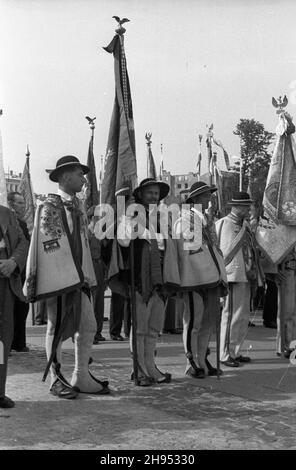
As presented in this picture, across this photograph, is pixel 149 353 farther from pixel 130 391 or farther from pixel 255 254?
pixel 255 254

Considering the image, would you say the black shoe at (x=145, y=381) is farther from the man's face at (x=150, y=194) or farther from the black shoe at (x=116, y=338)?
the black shoe at (x=116, y=338)

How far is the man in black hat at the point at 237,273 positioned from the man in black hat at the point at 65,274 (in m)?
2.16

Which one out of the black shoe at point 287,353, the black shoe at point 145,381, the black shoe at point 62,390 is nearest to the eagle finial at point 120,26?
the black shoe at point 145,381

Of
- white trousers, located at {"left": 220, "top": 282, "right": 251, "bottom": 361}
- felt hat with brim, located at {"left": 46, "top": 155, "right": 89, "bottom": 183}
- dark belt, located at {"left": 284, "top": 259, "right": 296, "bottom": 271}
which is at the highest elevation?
felt hat with brim, located at {"left": 46, "top": 155, "right": 89, "bottom": 183}

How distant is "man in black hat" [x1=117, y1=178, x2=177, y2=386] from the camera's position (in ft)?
20.4

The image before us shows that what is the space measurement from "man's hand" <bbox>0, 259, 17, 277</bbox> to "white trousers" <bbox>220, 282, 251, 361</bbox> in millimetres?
3170

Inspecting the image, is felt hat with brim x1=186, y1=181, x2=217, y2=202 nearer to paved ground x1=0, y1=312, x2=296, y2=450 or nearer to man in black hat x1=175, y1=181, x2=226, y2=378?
man in black hat x1=175, y1=181, x2=226, y2=378

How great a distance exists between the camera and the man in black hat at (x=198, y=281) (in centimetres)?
666

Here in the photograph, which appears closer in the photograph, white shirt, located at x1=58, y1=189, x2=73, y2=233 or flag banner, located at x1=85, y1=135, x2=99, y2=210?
white shirt, located at x1=58, y1=189, x2=73, y2=233

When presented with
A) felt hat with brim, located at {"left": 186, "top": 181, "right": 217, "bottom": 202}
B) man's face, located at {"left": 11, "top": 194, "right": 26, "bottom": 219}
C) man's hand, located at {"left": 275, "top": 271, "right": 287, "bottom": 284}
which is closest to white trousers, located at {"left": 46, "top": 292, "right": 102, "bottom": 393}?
felt hat with brim, located at {"left": 186, "top": 181, "right": 217, "bottom": 202}

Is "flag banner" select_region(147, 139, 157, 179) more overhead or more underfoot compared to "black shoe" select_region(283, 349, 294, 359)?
more overhead

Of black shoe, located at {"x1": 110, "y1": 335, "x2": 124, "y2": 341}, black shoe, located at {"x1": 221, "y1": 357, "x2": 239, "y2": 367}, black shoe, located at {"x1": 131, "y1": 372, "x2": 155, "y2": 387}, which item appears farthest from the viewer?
black shoe, located at {"x1": 110, "y1": 335, "x2": 124, "y2": 341}

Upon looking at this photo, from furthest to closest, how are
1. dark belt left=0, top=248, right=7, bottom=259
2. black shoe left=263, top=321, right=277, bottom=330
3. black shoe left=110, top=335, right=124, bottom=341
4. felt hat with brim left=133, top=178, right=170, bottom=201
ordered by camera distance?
black shoe left=263, top=321, right=277, bottom=330
black shoe left=110, top=335, right=124, bottom=341
felt hat with brim left=133, top=178, right=170, bottom=201
dark belt left=0, top=248, right=7, bottom=259

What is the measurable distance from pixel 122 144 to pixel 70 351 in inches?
113
